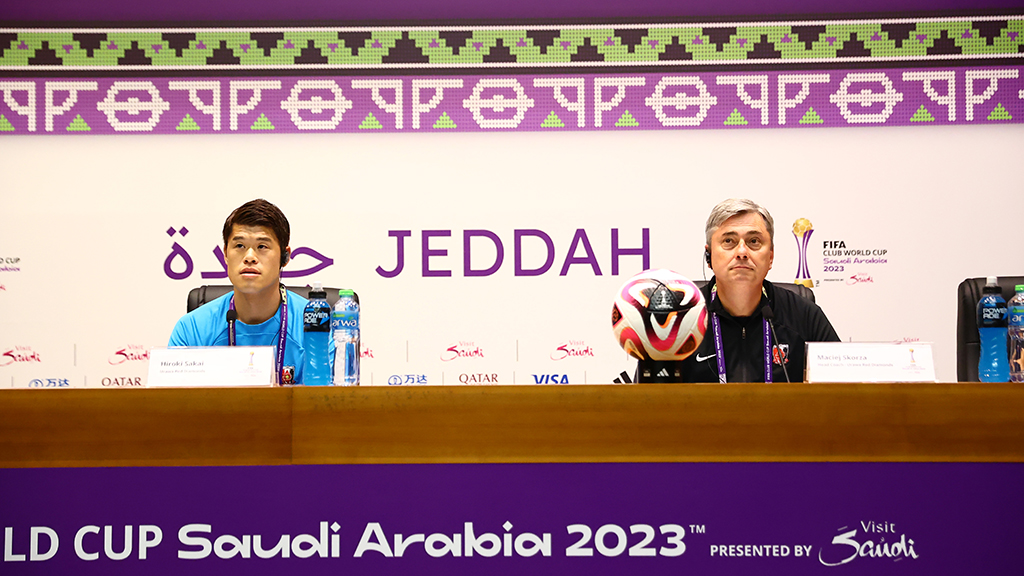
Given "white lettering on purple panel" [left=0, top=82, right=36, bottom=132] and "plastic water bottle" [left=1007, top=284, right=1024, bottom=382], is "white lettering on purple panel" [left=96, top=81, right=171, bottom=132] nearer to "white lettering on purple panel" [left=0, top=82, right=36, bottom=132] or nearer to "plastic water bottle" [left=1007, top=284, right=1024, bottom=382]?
"white lettering on purple panel" [left=0, top=82, right=36, bottom=132]

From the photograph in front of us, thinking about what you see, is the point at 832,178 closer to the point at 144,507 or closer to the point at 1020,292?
the point at 1020,292

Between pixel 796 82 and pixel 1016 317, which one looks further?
pixel 796 82

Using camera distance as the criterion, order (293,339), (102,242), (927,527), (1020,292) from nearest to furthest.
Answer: (927,527) → (1020,292) → (293,339) → (102,242)

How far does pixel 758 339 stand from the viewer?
7.33 ft

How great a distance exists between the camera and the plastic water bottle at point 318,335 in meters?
1.71

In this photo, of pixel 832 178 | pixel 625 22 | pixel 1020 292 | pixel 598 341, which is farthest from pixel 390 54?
pixel 1020 292

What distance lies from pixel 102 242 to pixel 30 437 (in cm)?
315

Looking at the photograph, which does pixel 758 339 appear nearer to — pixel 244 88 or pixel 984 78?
pixel 984 78

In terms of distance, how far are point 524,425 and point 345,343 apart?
65 cm

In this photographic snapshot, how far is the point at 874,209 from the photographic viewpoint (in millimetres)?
3898

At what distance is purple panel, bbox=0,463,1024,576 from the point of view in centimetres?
109

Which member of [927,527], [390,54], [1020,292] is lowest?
[927,527]

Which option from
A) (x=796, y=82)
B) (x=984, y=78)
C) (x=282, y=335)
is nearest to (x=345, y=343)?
(x=282, y=335)

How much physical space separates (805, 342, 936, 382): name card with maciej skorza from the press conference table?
0.22 m
